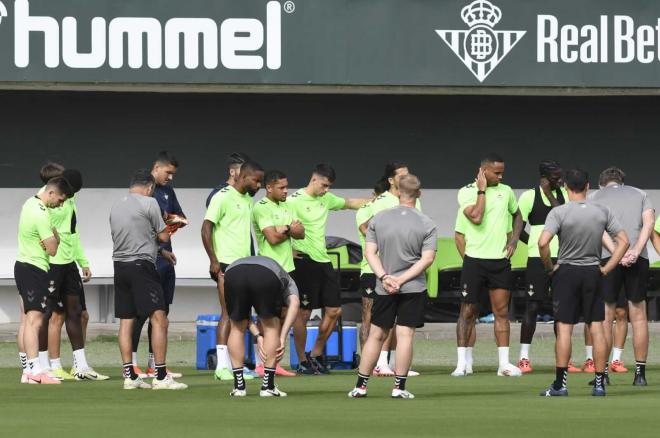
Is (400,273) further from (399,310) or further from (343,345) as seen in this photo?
(343,345)

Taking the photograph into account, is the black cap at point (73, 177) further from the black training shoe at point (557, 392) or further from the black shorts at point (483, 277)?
the black training shoe at point (557, 392)

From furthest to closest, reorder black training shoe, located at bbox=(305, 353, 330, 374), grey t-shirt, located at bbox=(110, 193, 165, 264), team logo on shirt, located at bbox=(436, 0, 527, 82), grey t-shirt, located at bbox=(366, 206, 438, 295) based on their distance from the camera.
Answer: team logo on shirt, located at bbox=(436, 0, 527, 82) < black training shoe, located at bbox=(305, 353, 330, 374) < grey t-shirt, located at bbox=(110, 193, 165, 264) < grey t-shirt, located at bbox=(366, 206, 438, 295)

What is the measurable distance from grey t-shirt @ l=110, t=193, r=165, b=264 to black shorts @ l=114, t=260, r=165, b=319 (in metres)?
0.08

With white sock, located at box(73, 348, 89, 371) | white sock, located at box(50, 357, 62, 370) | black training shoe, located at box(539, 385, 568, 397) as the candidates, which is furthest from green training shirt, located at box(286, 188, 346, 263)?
black training shoe, located at box(539, 385, 568, 397)

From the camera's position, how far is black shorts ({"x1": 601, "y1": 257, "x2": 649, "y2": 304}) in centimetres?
1563

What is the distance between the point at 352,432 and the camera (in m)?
10.6

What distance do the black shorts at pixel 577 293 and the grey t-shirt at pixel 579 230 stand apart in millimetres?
75

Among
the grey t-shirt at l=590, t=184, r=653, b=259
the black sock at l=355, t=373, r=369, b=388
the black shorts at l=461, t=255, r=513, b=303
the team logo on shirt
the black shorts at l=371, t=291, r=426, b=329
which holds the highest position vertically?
Result: the team logo on shirt

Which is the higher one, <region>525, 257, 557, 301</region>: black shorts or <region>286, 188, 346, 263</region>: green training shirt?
<region>286, 188, 346, 263</region>: green training shirt

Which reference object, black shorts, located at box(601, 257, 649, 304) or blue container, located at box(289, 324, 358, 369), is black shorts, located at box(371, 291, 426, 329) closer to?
black shorts, located at box(601, 257, 649, 304)

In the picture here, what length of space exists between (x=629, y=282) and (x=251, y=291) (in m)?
4.07

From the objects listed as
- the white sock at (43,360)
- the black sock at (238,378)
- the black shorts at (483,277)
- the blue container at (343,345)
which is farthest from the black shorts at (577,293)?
the white sock at (43,360)

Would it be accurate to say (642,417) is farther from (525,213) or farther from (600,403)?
(525,213)

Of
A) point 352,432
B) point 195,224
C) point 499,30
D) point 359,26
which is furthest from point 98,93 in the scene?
point 352,432
